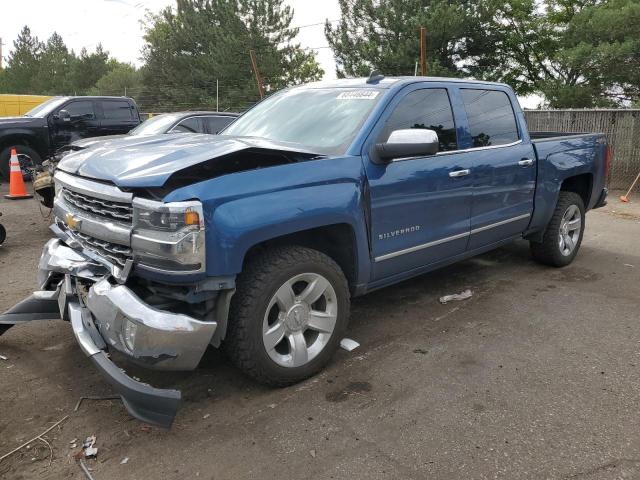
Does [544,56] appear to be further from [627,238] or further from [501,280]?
[501,280]

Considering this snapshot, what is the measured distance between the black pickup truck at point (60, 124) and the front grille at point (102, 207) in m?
9.02

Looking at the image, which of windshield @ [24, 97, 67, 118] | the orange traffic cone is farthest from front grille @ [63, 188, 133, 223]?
windshield @ [24, 97, 67, 118]

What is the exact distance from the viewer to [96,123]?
11859mm

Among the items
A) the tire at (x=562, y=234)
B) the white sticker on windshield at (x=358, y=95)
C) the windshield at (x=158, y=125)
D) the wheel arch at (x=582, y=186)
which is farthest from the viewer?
the windshield at (x=158, y=125)

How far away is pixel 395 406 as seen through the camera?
2.98 meters

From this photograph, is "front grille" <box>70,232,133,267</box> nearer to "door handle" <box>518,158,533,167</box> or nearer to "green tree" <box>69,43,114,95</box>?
"door handle" <box>518,158,533,167</box>

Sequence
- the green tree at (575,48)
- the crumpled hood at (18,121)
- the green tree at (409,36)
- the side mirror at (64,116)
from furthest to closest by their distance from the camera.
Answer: the green tree at (409,36)
the green tree at (575,48)
the side mirror at (64,116)
the crumpled hood at (18,121)

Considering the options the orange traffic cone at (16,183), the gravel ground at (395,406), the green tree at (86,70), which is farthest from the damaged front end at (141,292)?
the green tree at (86,70)

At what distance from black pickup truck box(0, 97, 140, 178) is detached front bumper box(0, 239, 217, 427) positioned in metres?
9.75

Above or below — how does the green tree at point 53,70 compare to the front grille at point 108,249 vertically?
above

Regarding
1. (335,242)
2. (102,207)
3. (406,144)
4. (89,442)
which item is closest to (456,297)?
(335,242)

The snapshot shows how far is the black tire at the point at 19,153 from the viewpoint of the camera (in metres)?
10.9

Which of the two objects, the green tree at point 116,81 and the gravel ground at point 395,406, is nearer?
the gravel ground at point 395,406

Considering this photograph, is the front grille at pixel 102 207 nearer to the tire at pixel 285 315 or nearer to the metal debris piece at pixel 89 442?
the tire at pixel 285 315
